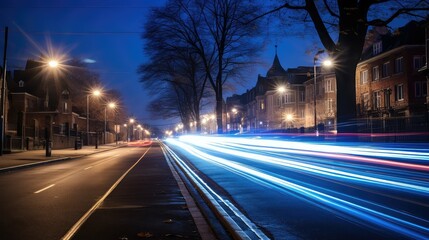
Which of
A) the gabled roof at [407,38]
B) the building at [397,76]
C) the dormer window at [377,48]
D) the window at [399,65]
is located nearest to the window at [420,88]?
the building at [397,76]

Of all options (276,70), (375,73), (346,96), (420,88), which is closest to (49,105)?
(276,70)

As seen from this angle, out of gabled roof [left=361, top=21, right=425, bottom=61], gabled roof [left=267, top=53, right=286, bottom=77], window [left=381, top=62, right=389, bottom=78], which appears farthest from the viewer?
gabled roof [left=267, top=53, right=286, bottom=77]

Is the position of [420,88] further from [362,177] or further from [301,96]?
[301,96]

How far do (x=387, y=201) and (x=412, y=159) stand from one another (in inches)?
237

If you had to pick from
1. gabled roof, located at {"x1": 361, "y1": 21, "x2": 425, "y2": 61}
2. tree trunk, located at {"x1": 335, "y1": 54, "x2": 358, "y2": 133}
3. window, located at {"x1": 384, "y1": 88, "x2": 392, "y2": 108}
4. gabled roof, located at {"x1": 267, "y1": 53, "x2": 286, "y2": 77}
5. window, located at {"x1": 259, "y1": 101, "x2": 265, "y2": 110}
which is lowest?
→ tree trunk, located at {"x1": 335, "y1": 54, "x2": 358, "y2": 133}

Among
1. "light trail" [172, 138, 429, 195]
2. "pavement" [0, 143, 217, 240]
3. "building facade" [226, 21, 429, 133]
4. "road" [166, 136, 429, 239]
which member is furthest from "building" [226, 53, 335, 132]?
"pavement" [0, 143, 217, 240]

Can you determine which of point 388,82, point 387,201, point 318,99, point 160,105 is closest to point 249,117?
point 160,105

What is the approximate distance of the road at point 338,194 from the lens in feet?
25.6

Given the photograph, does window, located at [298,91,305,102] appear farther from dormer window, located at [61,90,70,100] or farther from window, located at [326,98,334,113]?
dormer window, located at [61,90,70,100]

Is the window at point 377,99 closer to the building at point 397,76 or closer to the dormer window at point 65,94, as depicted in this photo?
the building at point 397,76

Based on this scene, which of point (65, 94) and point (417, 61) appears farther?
point (65, 94)

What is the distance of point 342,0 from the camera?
1691 centimetres

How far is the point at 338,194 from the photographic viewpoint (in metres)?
11.8

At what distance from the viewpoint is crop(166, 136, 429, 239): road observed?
25.6ft
